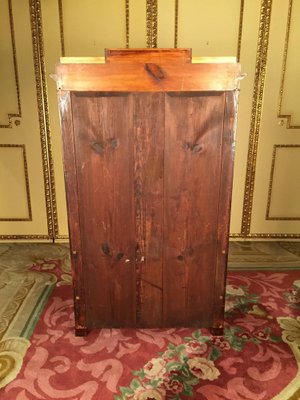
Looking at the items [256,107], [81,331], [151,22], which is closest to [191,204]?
[81,331]

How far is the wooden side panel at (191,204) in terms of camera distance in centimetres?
155

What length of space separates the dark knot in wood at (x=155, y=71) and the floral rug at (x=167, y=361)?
137 centimetres

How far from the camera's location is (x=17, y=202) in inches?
123

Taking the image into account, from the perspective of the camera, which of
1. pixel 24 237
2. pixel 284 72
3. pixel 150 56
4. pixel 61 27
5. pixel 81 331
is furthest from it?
pixel 24 237

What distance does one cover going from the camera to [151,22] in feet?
8.98

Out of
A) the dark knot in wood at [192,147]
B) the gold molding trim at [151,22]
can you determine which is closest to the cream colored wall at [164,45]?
the gold molding trim at [151,22]

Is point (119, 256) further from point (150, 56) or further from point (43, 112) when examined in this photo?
point (43, 112)

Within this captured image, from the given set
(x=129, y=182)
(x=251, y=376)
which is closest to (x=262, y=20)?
(x=129, y=182)

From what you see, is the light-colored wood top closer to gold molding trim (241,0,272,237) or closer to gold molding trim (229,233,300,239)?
gold molding trim (241,0,272,237)

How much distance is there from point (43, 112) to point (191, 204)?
1854 millimetres

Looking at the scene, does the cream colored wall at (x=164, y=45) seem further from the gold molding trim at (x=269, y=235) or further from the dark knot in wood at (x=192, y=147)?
the dark knot in wood at (x=192, y=147)

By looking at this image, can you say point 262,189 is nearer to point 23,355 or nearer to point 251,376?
point 251,376

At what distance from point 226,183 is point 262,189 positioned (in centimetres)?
164

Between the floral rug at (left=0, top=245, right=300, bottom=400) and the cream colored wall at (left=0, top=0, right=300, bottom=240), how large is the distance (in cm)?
118
